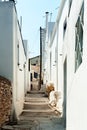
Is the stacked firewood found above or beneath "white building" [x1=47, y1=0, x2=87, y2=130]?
beneath

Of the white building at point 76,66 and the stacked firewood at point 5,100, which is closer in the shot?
the white building at point 76,66

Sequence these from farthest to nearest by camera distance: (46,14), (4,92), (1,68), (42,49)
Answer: (42,49), (46,14), (1,68), (4,92)

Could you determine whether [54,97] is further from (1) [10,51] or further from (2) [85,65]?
(2) [85,65]

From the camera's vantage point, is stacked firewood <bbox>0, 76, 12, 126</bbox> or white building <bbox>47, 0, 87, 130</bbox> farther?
stacked firewood <bbox>0, 76, 12, 126</bbox>

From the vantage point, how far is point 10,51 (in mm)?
11477

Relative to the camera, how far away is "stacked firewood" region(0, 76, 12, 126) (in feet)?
30.9

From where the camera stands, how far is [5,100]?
32.3 ft

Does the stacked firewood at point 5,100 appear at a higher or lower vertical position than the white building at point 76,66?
lower

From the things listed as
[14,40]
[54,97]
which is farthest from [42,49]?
[14,40]

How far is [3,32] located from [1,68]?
1359 mm

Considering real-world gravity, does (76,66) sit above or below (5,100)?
above

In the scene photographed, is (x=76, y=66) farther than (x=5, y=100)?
No

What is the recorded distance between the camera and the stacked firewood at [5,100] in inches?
371

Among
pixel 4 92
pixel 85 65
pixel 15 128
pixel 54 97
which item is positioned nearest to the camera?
pixel 85 65
